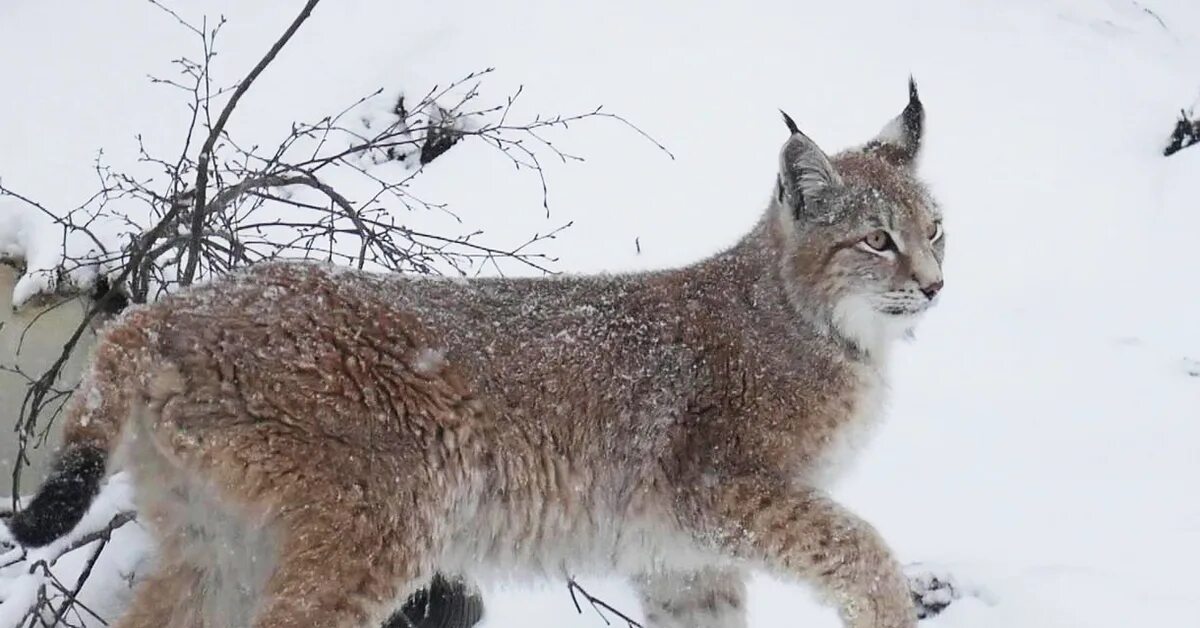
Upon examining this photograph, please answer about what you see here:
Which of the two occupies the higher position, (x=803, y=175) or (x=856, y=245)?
(x=803, y=175)

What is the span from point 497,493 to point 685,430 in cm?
77

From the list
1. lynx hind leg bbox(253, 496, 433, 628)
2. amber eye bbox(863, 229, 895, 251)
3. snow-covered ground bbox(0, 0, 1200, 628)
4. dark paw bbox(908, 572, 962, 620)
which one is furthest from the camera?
snow-covered ground bbox(0, 0, 1200, 628)

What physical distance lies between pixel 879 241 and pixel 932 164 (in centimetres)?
786

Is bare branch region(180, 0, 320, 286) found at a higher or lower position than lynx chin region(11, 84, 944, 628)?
higher

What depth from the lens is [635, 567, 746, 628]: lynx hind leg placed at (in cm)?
546

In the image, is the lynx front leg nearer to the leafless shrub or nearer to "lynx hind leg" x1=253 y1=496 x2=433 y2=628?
"lynx hind leg" x1=253 y1=496 x2=433 y2=628

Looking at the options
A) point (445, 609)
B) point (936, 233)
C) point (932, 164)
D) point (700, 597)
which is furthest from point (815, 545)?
point (932, 164)

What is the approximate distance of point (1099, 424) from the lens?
9.38 m

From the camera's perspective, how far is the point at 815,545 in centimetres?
482

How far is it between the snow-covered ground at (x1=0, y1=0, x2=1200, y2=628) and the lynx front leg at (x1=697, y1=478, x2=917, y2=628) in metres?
1.78

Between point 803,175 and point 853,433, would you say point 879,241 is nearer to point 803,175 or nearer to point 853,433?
point 803,175

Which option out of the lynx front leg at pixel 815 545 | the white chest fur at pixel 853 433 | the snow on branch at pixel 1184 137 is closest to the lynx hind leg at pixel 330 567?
the lynx front leg at pixel 815 545

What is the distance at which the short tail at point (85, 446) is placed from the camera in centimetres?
377

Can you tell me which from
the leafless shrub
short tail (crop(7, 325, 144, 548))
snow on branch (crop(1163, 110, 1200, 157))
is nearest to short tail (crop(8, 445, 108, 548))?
short tail (crop(7, 325, 144, 548))
